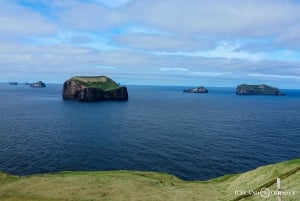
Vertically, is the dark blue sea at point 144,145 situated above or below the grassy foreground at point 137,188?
below

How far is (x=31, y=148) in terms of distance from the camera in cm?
10800

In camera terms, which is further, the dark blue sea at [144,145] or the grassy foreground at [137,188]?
the dark blue sea at [144,145]

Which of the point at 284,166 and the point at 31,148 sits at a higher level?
the point at 284,166

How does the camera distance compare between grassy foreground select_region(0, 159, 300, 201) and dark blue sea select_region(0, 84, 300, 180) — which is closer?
grassy foreground select_region(0, 159, 300, 201)

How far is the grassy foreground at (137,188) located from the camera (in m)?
47.0

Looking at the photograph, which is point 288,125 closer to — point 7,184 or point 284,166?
point 284,166

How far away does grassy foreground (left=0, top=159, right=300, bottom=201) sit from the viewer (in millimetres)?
46969

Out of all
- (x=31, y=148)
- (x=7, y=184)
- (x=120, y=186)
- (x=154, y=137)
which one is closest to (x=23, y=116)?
(x=31, y=148)

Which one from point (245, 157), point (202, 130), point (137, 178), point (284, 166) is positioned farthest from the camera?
point (202, 130)

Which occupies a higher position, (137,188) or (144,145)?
(137,188)

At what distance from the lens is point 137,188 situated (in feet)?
175

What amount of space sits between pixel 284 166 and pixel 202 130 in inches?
3770

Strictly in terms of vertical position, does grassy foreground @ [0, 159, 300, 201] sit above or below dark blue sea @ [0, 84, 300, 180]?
above

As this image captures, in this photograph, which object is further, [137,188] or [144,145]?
[144,145]
